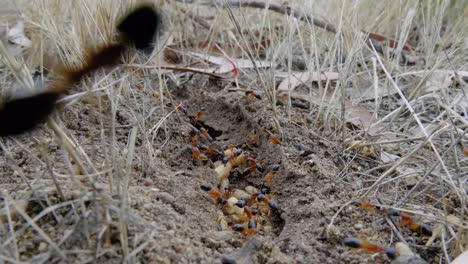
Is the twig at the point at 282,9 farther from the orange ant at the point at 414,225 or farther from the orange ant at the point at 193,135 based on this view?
the orange ant at the point at 414,225

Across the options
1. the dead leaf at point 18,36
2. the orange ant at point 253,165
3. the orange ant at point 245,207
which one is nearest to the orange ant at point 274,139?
A: the orange ant at point 253,165

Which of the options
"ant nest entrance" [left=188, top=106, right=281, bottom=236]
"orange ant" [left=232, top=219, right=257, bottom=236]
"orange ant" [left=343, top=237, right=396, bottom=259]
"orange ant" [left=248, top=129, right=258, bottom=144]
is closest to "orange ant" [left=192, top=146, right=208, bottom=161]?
"ant nest entrance" [left=188, top=106, right=281, bottom=236]

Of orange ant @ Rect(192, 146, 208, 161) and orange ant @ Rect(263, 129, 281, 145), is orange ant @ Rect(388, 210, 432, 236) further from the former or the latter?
orange ant @ Rect(192, 146, 208, 161)

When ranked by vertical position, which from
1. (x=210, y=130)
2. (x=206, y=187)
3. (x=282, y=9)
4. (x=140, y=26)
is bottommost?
(x=210, y=130)

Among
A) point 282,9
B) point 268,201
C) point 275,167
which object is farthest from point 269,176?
point 282,9

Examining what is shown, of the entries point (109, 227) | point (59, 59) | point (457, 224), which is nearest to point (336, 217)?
point (457, 224)

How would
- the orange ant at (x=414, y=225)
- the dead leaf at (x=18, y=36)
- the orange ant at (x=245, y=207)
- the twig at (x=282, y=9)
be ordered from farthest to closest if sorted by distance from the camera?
the twig at (x=282, y=9) → the dead leaf at (x=18, y=36) → the orange ant at (x=245, y=207) → the orange ant at (x=414, y=225)

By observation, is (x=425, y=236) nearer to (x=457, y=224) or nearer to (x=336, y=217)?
(x=457, y=224)

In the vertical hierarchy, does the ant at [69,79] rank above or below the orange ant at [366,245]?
above

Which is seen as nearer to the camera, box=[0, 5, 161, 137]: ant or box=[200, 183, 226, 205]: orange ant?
box=[0, 5, 161, 137]: ant

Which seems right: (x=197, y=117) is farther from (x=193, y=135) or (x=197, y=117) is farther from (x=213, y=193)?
(x=213, y=193)
